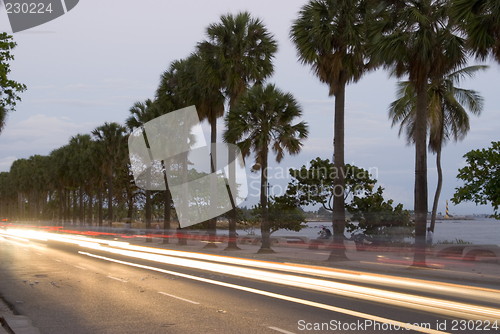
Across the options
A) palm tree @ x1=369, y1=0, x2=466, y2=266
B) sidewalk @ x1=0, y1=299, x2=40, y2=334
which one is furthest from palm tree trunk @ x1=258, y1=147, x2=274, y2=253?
sidewalk @ x1=0, y1=299, x2=40, y2=334

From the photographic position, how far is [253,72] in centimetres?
2981

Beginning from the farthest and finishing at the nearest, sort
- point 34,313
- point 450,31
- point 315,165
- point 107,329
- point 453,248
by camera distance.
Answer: point 315,165
point 453,248
point 450,31
point 34,313
point 107,329

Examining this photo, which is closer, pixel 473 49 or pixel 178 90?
pixel 473 49

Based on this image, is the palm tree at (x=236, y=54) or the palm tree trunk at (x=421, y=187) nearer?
the palm tree trunk at (x=421, y=187)

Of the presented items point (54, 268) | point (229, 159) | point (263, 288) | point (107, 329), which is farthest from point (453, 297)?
point (229, 159)

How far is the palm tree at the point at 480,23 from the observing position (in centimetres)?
1470

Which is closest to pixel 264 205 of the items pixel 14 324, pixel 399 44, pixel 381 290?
pixel 399 44

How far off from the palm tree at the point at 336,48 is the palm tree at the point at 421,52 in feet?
9.55

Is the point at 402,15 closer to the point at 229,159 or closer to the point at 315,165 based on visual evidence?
the point at 229,159

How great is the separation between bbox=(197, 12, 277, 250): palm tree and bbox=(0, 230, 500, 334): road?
15.6 m

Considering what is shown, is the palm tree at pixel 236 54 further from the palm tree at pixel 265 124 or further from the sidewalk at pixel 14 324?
the sidewalk at pixel 14 324

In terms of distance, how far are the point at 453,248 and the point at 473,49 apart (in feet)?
30.4

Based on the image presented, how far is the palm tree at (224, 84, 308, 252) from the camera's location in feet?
91.1

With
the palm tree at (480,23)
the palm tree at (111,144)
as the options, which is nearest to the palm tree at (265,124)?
Result: the palm tree at (480,23)
